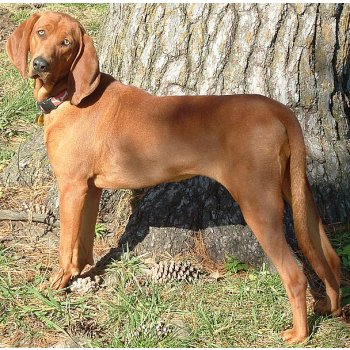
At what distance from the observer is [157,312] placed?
462 cm

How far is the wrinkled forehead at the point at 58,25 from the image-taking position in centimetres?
446

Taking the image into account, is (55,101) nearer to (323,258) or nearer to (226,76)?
(226,76)

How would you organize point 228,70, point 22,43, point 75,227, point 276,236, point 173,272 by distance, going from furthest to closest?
point 228,70 → point 173,272 → point 75,227 → point 22,43 → point 276,236

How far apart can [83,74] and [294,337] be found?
2.27 metres

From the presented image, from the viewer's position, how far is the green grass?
4.43 metres

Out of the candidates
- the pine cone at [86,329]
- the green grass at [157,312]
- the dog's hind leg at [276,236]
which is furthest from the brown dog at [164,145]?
the pine cone at [86,329]

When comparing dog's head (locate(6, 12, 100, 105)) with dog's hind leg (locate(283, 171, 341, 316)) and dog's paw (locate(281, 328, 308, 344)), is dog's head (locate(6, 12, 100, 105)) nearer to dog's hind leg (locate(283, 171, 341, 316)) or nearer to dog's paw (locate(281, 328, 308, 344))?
dog's hind leg (locate(283, 171, 341, 316))

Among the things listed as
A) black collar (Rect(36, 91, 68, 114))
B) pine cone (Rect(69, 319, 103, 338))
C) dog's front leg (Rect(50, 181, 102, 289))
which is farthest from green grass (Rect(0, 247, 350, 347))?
black collar (Rect(36, 91, 68, 114))

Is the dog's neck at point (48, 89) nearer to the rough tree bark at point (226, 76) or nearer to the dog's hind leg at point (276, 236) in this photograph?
the rough tree bark at point (226, 76)

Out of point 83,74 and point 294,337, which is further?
point 83,74

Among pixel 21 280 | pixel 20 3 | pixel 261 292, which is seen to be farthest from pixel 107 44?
pixel 20 3

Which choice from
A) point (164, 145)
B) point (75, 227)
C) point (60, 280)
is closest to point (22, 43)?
point (164, 145)

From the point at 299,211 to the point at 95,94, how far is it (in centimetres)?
165

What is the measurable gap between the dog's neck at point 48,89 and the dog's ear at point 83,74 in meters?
0.11
